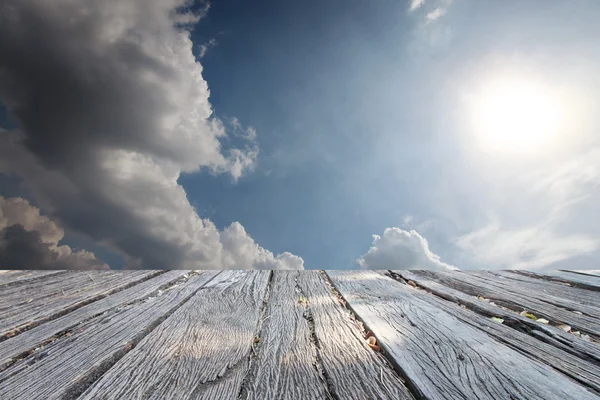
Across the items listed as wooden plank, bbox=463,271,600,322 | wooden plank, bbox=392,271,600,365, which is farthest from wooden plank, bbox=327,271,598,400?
wooden plank, bbox=463,271,600,322

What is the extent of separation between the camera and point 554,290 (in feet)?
7.25

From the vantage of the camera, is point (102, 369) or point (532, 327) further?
point (532, 327)

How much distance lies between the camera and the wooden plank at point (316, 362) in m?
0.90

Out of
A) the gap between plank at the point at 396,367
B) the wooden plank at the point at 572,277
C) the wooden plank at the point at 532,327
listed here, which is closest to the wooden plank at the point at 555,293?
the wooden plank at the point at 572,277

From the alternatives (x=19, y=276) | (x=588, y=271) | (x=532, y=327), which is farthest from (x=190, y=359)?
(x=588, y=271)

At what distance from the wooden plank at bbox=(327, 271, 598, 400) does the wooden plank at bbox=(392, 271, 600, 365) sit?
232 mm

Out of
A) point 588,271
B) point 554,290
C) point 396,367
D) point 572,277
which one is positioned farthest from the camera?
point 588,271

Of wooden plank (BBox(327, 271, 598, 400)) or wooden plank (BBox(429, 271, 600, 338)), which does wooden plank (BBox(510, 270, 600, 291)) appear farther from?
wooden plank (BBox(327, 271, 598, 400))

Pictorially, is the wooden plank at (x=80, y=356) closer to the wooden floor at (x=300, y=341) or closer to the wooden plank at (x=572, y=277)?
the wooden floor at (x=300, y=341)

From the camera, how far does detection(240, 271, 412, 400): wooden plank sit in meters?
0.90

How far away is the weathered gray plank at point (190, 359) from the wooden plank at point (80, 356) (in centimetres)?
6

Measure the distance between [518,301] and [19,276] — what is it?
3855 mm

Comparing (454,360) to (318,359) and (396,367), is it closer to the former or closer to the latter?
(396,367)

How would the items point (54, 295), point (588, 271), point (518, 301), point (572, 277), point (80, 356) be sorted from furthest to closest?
point (588, 271), point (572, 277), point (54, 295), point (518, 301), point (80, 356)
